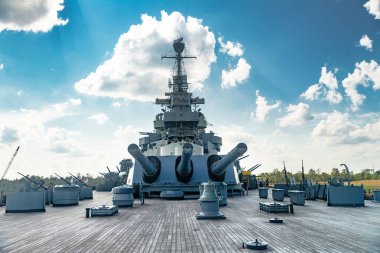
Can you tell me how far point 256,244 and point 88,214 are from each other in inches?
258

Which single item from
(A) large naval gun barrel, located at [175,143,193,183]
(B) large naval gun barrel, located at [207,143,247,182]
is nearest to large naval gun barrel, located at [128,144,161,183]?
(A) large naval gun barrel, located at [175,143,193,183]

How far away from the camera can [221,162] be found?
15.2 metres

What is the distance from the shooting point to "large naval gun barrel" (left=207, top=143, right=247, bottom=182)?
1191cm

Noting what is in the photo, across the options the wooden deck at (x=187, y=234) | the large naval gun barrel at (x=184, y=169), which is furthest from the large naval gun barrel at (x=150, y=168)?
the wooden deck at (x=187, y=234)

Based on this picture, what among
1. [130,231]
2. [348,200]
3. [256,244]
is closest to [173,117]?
[348,200]

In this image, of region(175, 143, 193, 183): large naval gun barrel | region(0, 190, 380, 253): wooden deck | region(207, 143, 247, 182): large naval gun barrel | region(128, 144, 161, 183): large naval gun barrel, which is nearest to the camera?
region(0, 190, 380, 253): wooden deck

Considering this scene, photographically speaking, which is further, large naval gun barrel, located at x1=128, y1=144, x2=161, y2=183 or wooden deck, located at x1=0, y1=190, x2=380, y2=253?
large naval gun barrel, located at x1=128, y1=144, x2=161, y2=183

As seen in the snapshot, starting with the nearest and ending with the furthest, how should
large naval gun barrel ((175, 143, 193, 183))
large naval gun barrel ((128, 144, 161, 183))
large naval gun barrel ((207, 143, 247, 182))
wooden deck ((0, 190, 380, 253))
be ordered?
wooden deck ((0, 190, 380, 253))
large naval gun barrel ((207, 143, 247, 182))
large naval gun barrel ((128, 144, 161, 183))
large naval gun barrel ((175, 143, 193, 183))

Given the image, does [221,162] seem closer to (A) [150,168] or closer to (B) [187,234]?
(A) [150,168]

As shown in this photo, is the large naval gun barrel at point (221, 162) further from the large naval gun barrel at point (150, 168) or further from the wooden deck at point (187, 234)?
the wooden deck at point (187, 234)

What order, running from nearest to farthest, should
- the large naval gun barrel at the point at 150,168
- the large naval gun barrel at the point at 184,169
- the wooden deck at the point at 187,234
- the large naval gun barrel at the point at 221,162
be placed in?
1. the wooden deck at the point at 187,234
2. the large naval gun barrel at the point at 221,162
3. the large naval gun barrel at the point at 150,168
4. the large naval gun barrel at the point at 184,169

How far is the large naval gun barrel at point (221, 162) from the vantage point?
469 inches

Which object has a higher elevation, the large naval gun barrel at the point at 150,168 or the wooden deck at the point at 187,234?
the large naval gun barrel at the point at 150,168

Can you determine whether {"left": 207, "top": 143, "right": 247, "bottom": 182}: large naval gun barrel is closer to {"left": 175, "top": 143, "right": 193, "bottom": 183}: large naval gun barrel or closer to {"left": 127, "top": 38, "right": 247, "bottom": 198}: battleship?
{"left": 127, "top": 38, "right": 247, "bottom": 198}: battleship
